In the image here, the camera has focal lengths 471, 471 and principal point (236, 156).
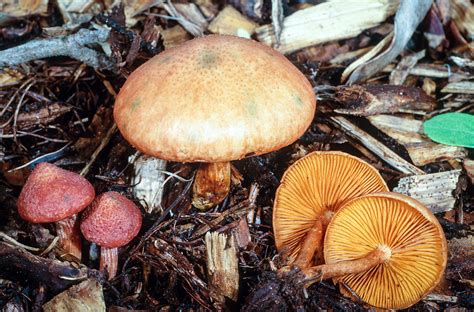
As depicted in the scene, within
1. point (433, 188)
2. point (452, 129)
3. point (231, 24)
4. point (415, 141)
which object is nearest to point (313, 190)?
point (433, 188)

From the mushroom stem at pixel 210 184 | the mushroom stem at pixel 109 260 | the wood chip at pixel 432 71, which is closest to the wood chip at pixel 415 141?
the wood chip at pixel 432 71

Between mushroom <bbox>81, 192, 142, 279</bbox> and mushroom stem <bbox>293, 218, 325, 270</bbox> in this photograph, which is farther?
mushroom stem <bbox>293, 218, 325, 270</bbox>

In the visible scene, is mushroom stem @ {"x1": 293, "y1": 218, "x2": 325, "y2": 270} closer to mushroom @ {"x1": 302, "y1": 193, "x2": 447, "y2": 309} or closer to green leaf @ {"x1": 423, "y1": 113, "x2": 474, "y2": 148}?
mushroom @ {"x1": 302, "y1": 193, "x2": 447, "y2": 309}

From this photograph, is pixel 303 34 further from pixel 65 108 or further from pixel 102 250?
pixel 102 250

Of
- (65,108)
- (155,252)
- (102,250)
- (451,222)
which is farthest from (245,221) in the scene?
(65,108)

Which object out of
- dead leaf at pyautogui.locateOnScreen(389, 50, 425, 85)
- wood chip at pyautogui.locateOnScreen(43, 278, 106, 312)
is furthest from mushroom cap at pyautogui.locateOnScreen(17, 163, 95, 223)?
dead leaf at pyautogui.locateOnScreen(389, 50, 425, 85)

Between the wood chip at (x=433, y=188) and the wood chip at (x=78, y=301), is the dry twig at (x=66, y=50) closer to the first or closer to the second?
the wood chip at (x=78, y=301)
